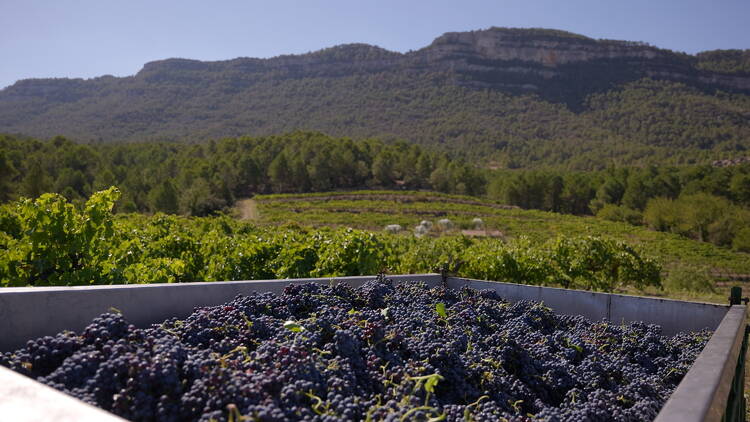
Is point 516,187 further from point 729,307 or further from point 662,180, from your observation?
point 729,307

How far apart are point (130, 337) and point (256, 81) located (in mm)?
143953

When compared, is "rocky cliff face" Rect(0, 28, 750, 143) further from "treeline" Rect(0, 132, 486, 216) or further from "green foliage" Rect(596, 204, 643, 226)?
"green foliage" Rect(596, 204, 643, 226)

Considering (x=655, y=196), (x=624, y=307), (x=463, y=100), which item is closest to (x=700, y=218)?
(x=655, y=196)

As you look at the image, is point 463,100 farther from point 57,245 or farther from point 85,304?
point 85,304

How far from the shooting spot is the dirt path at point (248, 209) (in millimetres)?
52628

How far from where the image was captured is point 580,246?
38.0ft

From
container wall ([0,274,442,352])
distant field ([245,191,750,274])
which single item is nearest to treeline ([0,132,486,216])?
distant field ([245,191,750,274])

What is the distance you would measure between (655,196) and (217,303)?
79.6 meters

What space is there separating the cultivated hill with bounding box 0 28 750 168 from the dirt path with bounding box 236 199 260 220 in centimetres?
4525

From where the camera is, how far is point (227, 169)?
68.2 metres

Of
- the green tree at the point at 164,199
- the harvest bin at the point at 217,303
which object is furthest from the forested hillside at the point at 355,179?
the harvest bin at the point at 217,303

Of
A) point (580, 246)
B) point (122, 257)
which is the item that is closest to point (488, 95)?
point (580, 246)

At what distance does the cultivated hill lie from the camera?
321 ft

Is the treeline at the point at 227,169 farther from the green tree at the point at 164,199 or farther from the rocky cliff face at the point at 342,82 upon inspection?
the rocky cliff face at the point at 342,82
